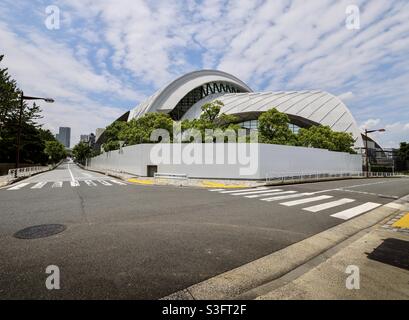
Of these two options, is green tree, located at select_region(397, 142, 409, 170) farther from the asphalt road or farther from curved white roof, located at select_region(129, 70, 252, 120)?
the asphalt road

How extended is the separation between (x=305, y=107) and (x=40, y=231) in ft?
162

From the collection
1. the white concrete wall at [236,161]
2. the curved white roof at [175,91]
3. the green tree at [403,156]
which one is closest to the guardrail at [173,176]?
the white concrete wall at [236,161]

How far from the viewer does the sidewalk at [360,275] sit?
9.30 feet

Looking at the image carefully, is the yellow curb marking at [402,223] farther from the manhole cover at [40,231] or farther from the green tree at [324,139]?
the green tree at [324,139]

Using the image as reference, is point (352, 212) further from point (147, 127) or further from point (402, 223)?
point (147, 127)

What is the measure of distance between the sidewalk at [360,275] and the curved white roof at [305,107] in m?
44.0

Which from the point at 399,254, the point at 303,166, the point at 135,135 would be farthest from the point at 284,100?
the point at 399,254

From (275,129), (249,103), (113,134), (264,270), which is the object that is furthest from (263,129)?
(113,134)

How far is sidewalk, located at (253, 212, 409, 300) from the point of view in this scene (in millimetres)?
2834

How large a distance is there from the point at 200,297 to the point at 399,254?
4053 mm

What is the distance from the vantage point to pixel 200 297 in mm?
2725

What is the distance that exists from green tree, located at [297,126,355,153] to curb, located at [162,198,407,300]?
1073 inches

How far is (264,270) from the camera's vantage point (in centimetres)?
353
